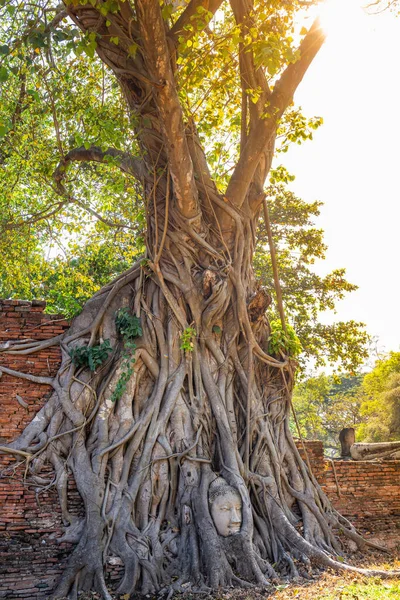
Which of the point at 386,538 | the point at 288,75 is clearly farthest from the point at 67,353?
the point at 386,538

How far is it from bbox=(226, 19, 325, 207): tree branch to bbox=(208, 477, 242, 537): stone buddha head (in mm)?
3226

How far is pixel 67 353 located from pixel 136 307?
0.91 metres

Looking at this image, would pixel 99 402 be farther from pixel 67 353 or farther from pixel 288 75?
pixel 288 75

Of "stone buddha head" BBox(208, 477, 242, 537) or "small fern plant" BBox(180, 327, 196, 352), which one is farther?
"small fern plant" BBox(180, 327, 196, 352)

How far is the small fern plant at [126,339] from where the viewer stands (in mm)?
5965

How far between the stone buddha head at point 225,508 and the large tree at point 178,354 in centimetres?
2

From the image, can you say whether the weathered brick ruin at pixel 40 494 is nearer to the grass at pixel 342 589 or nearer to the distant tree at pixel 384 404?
the grass at pixel 342 589

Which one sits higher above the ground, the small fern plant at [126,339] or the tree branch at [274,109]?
the tree branch at [274,109]

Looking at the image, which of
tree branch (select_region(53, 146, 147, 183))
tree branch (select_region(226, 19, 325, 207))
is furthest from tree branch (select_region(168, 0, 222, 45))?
tree branch (select_region(53, 146, 147, 183))

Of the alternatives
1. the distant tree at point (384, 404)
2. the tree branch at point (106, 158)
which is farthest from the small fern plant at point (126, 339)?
the distant tree at point (384, 404)

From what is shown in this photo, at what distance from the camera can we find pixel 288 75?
6.72 metres

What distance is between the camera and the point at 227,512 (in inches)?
211

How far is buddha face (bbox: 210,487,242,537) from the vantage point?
5.31 meters

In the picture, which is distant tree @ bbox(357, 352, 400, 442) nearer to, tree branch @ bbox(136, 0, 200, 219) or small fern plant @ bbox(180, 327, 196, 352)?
small fern plant @ bbox(180, 327, 196, 352)
